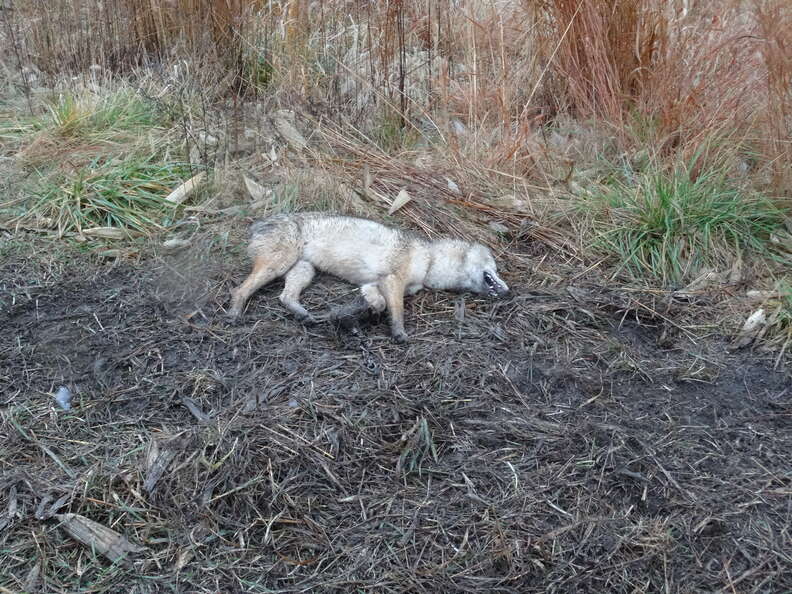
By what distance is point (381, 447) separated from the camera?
11.1ft

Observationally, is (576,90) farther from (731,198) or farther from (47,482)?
(47,482)

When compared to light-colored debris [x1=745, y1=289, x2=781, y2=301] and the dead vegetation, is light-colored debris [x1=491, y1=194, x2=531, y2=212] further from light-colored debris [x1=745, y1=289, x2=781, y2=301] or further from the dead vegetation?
light-colored debris [x1=745, y1=289, x2=781, y2=301]

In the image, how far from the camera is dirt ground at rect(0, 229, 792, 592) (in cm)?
297

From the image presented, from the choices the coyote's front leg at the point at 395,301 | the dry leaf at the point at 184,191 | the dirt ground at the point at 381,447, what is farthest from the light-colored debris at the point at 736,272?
the dry leaf at the point at 184,191

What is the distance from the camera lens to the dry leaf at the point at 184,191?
518cm

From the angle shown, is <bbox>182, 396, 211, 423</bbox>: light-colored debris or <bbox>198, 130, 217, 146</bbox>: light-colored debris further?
<bbox>198, 130, 217, 146</bbox>: light-colored debris

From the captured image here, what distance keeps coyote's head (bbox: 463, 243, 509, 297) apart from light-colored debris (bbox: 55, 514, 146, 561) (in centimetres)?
241

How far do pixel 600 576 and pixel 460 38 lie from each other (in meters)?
4.78

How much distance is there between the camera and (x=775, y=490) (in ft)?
10.8

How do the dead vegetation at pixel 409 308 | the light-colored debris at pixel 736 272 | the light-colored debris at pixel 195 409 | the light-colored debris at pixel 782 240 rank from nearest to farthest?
the dead vegetation at pixel 409 308 < the light-colored debris at pixel 195 409 < the light-colored debris at pixel 736 272 < the light-colored debris at pixel 782 240

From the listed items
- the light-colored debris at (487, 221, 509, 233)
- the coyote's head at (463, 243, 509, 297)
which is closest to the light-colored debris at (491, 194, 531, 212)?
the light-colored debris at (487, 221, 509, 233)

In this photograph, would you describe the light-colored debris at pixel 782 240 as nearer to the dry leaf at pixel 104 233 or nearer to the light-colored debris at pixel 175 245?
the light-colored debris at pixel 175 245

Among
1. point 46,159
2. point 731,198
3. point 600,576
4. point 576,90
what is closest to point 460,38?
point 576,90

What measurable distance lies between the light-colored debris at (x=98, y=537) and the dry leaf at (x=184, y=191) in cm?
259
